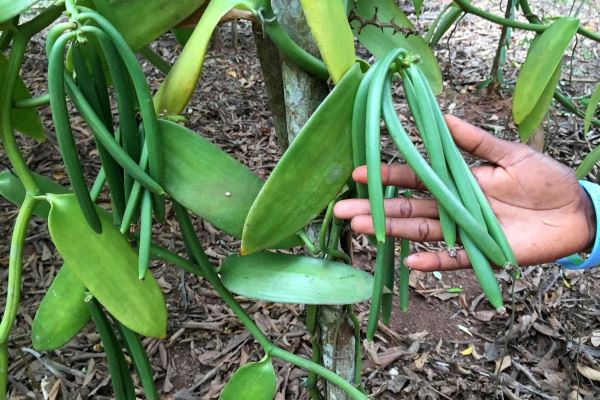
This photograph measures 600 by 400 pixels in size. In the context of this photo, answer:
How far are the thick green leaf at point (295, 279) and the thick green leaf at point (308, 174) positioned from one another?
8cm

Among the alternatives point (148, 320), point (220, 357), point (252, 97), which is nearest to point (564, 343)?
point (220, 357)

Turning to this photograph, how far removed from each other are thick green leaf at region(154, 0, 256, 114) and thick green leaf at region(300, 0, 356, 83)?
76 mm

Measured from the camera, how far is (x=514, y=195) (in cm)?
69

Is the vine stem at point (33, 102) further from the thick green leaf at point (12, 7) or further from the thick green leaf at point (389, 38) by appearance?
the thick green leaf at point (389, 38)

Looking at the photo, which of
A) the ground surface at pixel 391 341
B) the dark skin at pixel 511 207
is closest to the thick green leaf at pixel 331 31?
the dark skin at pixel 511 207

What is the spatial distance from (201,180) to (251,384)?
23 cm

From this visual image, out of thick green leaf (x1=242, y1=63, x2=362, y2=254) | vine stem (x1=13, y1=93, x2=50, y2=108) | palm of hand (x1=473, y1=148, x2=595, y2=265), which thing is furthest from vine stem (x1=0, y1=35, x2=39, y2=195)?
palm of hand (x1=473, y1=148, x2=595, y2=265)

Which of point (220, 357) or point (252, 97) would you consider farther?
point (252, 97)

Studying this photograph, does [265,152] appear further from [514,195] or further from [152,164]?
[152,164]

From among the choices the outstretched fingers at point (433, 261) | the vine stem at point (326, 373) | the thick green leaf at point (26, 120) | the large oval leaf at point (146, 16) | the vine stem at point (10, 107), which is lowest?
the vine stem at point (326, 373)

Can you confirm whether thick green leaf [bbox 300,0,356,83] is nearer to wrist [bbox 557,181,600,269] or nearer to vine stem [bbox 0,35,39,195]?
vine stem [bbox 0,35,39,195]

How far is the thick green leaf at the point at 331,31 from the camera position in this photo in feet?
1.47

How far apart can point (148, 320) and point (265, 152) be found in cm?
133

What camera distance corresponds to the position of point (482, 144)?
0.64 m
